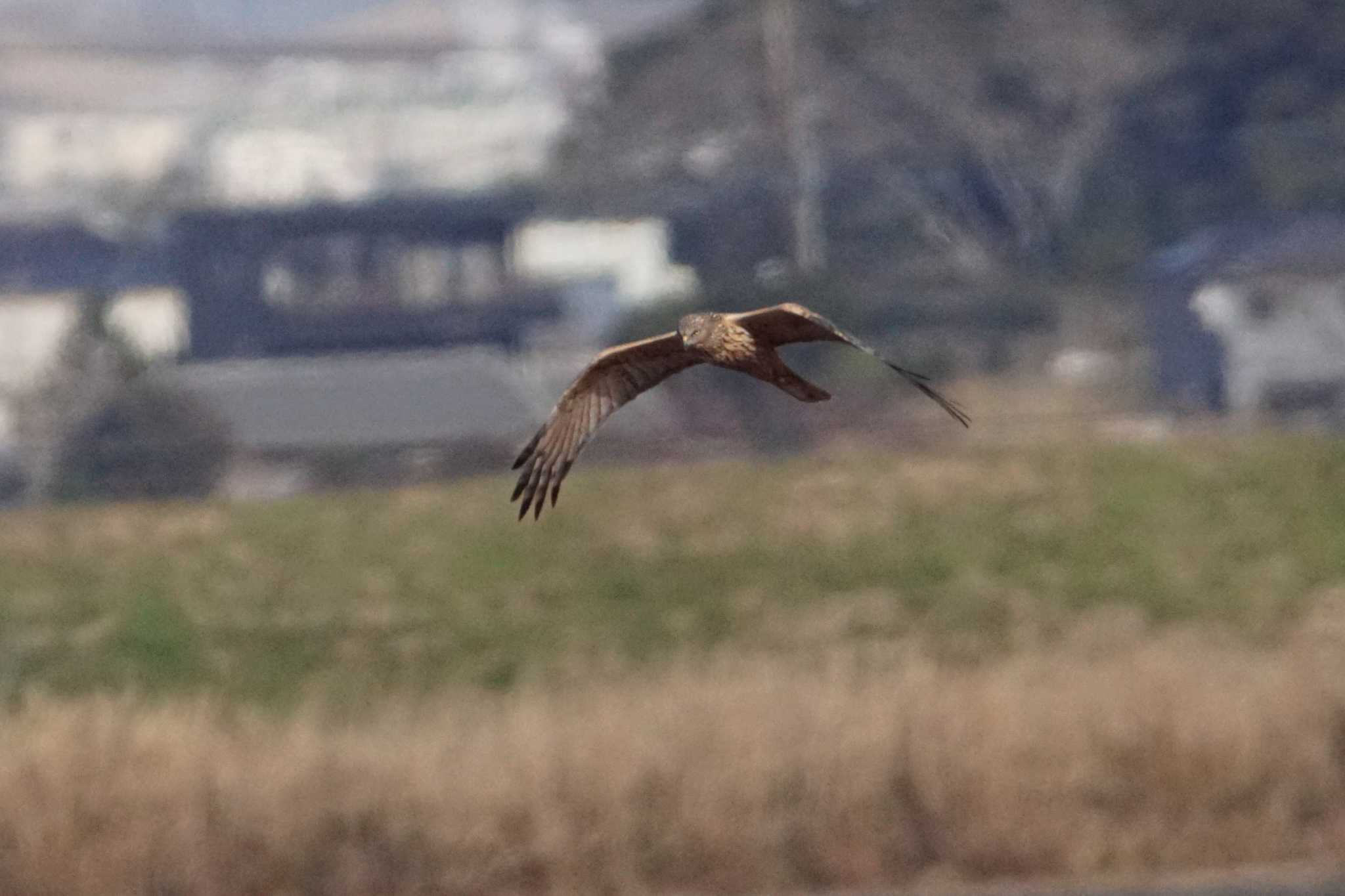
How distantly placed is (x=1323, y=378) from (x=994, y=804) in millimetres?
16345

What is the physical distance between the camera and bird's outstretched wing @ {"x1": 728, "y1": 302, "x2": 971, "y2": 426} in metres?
4.67

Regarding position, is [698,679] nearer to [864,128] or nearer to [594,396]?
[594,396]

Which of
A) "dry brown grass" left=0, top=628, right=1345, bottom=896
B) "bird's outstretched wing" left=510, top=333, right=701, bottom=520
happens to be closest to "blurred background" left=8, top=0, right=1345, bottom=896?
"dry brown grass" left=0, top=628, right=1345, bottom=896

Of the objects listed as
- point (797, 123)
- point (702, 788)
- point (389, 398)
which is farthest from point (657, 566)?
point (797, 123)

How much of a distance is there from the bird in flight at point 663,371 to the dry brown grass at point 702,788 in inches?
369

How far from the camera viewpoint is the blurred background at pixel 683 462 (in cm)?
1516

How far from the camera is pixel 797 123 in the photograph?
34312 millimetres

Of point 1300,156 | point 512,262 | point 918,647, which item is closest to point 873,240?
point 512,262

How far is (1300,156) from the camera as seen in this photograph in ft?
117

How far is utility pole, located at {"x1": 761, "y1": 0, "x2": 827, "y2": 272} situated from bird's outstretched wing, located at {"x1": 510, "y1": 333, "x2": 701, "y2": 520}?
23.3 metres

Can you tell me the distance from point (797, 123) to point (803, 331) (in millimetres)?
29560

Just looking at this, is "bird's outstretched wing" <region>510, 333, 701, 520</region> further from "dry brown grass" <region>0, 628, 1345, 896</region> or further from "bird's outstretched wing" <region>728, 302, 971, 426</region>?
"dry brown grass" <region>0, 628, 1345, 896</region>

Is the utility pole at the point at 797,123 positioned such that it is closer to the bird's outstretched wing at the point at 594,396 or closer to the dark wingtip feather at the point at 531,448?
the bird's outstretched wing at the point at 594,396

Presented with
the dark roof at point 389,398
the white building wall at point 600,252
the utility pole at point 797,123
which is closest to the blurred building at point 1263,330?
the utility pole at point 797,123
